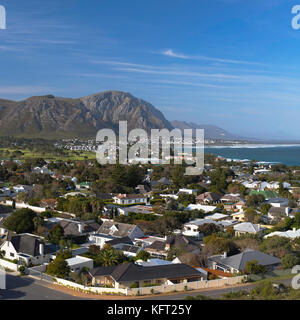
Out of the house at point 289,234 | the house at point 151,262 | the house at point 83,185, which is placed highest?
the house at point 83,185

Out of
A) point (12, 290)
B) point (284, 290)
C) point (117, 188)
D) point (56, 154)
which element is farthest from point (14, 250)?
point (56, 154)

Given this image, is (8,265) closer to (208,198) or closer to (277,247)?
(277,247)

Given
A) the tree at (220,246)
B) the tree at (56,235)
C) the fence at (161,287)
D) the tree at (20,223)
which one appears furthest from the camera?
the tree at (20,223)

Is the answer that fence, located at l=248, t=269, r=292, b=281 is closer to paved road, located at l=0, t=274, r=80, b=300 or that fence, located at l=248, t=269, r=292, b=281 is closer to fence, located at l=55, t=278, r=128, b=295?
fence, located at l=55, t=278, r=128, b=295

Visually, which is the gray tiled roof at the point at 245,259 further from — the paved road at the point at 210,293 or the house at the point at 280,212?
the house at the point at 280,212

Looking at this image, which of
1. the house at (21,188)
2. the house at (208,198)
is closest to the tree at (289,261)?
the house at (208,198)
